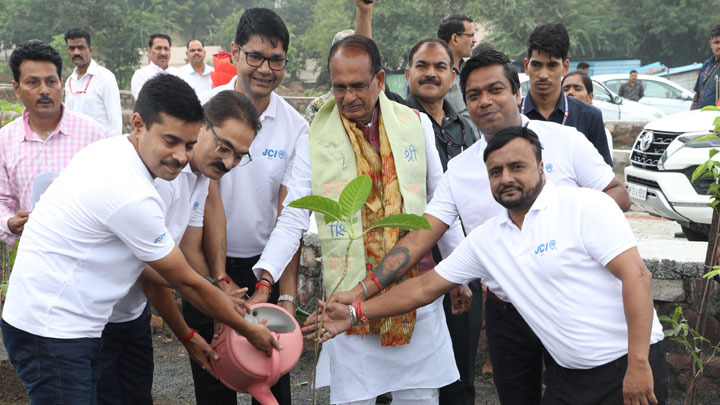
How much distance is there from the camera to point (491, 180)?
246cm

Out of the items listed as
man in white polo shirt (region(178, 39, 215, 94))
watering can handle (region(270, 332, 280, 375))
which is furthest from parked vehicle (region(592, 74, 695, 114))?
watering can handle (region(270, 332, 280, 375))

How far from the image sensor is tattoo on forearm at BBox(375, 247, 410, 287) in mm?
2662

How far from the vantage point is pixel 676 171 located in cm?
623

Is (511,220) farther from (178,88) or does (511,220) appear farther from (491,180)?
(178,88)

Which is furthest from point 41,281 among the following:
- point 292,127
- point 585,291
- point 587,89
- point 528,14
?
point 528,14

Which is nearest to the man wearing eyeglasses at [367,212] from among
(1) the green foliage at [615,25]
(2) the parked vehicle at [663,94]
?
(2) the parked vehicle at [663,94]

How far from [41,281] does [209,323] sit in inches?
40.7

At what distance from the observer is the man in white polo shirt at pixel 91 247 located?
6.91 feet

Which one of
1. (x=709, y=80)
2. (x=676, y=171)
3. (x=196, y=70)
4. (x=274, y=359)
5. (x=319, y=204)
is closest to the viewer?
(x=319, y=204)

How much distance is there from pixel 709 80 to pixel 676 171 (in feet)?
4.84

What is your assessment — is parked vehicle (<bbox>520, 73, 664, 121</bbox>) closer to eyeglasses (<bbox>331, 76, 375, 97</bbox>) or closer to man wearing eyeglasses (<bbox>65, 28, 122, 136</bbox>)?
man wearing eyeglasses (<bbox>65, 28, 122, 136</bbox>)

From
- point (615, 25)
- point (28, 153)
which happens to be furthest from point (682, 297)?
point (615, 25)

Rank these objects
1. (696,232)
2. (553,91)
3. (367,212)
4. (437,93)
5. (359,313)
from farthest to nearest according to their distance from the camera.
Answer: (696,232) → (553,91) → (437,93) → (367,212) → (359,313)

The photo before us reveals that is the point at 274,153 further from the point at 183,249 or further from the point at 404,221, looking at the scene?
the point at 404,221
